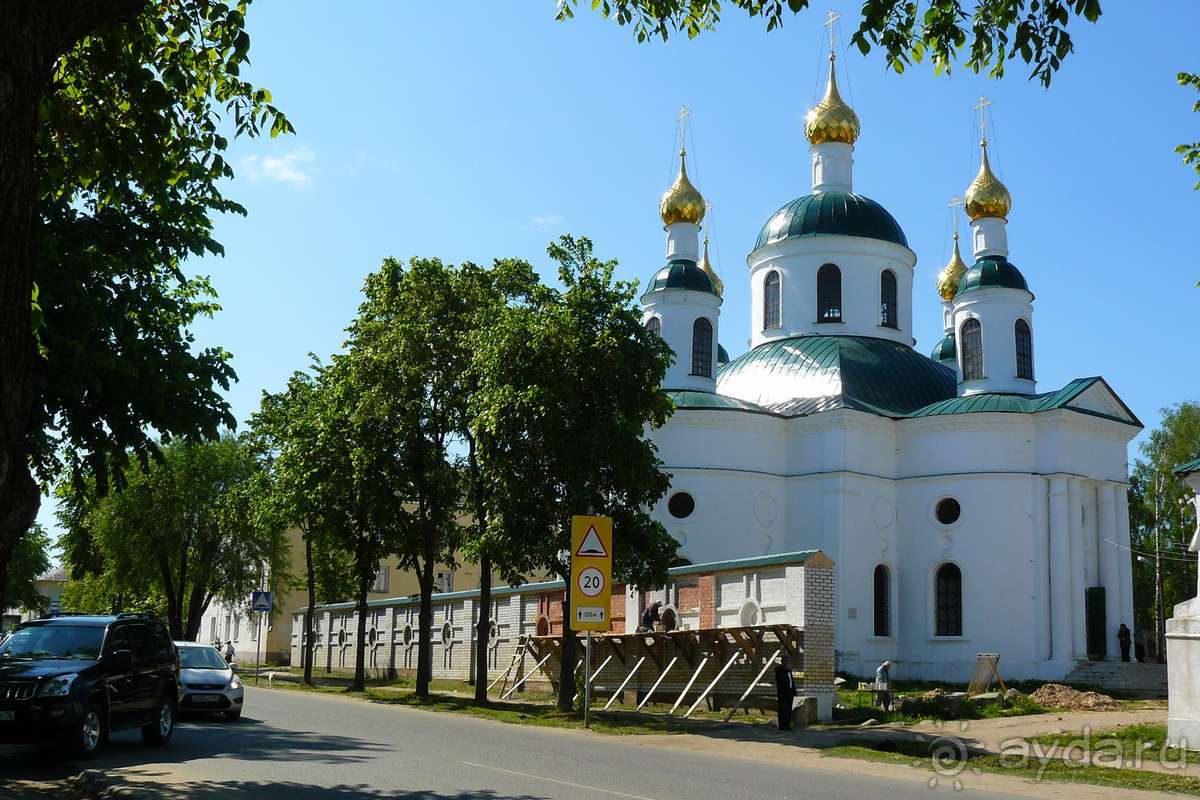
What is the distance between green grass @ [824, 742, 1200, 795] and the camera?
13.1 metres

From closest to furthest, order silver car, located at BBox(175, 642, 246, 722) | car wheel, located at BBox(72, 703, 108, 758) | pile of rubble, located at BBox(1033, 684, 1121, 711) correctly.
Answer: car wheel, located at BBox(72, 703, 108, 758), silver car, located at BBox(175, 642, 246, 722), pile of rubble, located at BBox(1033, 684, 1121, 711)

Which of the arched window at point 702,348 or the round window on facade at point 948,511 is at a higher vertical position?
the arched window at point 702,348

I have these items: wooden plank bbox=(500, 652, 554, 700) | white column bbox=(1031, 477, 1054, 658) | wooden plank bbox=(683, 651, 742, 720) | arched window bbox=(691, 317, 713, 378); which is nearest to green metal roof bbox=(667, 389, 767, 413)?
arched window bbox=(691, 317, 713, 378)

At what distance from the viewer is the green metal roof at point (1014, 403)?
124ft

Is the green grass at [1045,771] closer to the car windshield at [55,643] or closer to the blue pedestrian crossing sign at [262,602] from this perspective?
the car windshield at [55,643]

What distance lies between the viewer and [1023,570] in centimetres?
3688

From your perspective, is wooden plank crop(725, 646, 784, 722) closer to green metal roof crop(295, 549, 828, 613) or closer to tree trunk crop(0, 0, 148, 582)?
green metal roof crop(295, 549, 828, 613)

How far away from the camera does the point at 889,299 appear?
44.1 meters

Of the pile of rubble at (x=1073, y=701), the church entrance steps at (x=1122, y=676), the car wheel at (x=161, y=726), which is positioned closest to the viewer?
the car wheel at (x=161, y=726)

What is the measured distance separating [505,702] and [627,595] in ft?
11.9

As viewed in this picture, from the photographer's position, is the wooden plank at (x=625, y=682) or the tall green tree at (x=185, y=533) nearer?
the wooden plank at (x=625, y=682)

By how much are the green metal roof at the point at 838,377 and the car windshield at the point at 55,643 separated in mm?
27480

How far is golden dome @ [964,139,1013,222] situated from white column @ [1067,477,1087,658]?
968cm

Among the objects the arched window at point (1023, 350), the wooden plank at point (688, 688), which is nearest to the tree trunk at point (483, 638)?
the wooden plank at point (688, 688)
